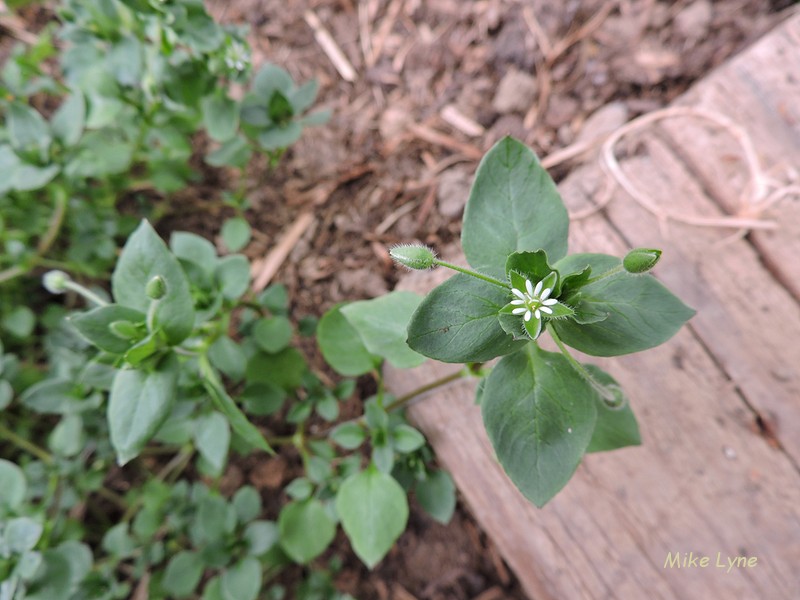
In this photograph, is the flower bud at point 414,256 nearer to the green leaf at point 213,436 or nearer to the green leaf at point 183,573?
the green leaf at point 213,436

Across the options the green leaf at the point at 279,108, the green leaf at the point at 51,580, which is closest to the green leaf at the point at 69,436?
the green leaf at the point at 51,580

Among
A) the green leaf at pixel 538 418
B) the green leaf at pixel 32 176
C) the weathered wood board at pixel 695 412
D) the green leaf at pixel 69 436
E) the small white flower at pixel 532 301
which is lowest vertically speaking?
the weathered wood board at pixel 695 412

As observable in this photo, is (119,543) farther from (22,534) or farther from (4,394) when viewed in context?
(4,394)

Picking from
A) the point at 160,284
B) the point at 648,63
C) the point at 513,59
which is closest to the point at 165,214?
the point at 160,284

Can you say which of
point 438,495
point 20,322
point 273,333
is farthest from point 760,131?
point 20,322

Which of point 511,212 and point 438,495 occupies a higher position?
point 511,212

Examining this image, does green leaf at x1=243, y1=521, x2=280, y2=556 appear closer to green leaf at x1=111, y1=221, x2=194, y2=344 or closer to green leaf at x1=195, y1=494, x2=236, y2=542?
green leaf at x1=195, y1=494, x2=236, y2=542

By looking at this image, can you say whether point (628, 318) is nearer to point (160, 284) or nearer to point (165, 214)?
point (160, 284)
